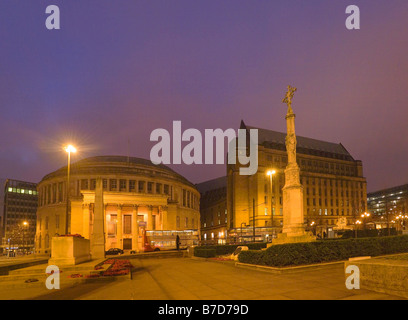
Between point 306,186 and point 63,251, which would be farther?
point 306,186

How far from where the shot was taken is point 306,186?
383ft

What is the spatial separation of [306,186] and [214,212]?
161ft

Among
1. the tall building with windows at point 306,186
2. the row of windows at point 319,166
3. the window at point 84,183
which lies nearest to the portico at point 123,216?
the window at point 84,183

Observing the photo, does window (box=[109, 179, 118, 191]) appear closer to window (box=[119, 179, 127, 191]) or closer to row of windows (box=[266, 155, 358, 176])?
window (box=[119, 179, 127, 191])

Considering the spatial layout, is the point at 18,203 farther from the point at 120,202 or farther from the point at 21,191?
the point at 120,202

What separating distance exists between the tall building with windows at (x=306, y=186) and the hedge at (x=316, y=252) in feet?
253

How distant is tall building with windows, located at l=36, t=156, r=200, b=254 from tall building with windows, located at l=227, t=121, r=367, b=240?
17294mm

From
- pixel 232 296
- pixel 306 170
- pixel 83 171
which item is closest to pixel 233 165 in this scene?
pixel 306 170

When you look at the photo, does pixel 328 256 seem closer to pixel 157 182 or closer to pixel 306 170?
pixel 157 182

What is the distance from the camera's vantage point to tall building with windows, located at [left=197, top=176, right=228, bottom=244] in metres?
140

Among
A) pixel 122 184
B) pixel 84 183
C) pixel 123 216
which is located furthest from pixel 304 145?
pixel 84 183

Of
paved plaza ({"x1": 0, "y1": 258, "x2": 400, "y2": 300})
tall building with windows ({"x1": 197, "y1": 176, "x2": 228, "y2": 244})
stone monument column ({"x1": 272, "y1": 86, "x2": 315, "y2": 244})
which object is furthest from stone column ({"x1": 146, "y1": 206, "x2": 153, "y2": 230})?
paved plaza ({"x1": 0, "y1": 258, "x2": 400, "y2": 300})

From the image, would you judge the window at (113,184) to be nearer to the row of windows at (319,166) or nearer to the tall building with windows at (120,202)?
the tall building with windows at (120,202)

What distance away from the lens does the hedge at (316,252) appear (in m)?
17.8
